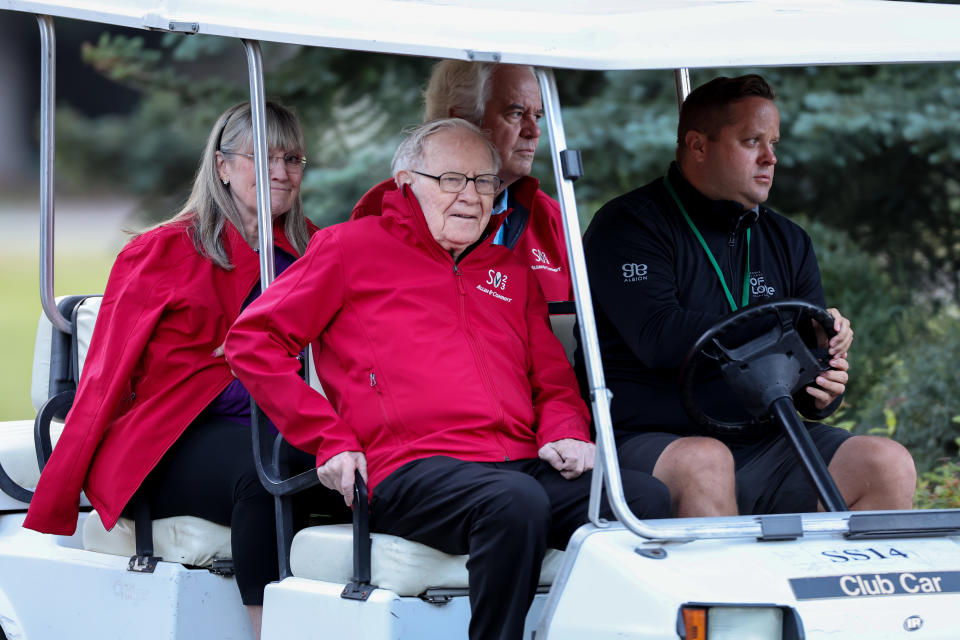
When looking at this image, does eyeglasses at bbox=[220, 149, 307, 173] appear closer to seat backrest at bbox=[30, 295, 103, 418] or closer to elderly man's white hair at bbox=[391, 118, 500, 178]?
elderly man's white hair at bbox=[391, 118, 500, 178]

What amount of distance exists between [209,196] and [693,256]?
1377mm

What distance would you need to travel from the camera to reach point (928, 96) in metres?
6.97

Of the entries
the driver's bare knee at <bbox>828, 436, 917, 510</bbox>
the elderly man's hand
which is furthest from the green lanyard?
the elderly man's hand

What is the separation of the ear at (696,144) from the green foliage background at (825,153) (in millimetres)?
3011

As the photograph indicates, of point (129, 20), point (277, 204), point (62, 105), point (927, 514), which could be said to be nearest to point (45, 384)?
point (277, 204)

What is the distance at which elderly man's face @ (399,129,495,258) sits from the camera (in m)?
3.25

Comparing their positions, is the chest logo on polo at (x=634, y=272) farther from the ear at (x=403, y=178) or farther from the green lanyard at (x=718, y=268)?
the ear at (x=403, y=178)

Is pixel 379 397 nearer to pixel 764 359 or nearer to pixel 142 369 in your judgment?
pixel 142 369

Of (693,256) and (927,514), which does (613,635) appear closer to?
(927,514)

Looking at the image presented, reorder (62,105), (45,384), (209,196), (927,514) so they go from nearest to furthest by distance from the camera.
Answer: (927,514) → (209,196) → (45,384) → (62,105)

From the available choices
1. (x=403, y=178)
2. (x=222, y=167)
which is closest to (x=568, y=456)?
(x=403, y=178)

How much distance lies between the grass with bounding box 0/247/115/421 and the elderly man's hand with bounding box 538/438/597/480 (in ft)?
26.1

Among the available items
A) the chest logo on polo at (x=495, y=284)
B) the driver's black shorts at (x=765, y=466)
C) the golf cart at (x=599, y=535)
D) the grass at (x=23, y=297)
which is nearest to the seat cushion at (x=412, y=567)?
the golf cart at (x=599, y=535)

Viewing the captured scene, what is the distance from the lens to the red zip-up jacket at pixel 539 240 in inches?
156
